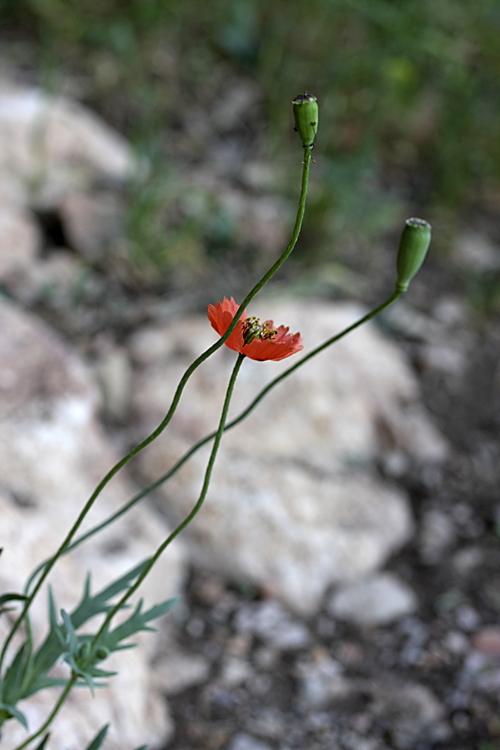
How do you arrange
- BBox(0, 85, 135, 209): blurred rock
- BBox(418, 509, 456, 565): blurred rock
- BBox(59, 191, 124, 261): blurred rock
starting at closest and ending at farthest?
BBox(418, 509, 456, 565): blurred rock, BBox(59, 191, 124, 261): blurred rock, BBox(0, 85, 135, 209): blurred rock

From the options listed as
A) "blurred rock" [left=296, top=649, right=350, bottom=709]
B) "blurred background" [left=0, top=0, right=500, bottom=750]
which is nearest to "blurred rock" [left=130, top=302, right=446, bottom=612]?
"blurred background" [left=0, top=0, right=500, bottom=750]

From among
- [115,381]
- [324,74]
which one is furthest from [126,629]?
[324,74]

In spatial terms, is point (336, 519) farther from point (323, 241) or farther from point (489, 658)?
point (323, 241)

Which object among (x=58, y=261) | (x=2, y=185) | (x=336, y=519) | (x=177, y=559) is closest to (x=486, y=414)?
(x=336, y=519)

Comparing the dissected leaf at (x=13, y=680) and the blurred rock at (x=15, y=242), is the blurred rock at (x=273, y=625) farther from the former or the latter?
the blurred rock at (x=15, y=242)

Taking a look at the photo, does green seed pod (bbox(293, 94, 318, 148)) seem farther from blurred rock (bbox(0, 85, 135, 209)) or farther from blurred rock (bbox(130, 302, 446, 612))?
blurred rock (bbox(0, 85, 135, 209))
